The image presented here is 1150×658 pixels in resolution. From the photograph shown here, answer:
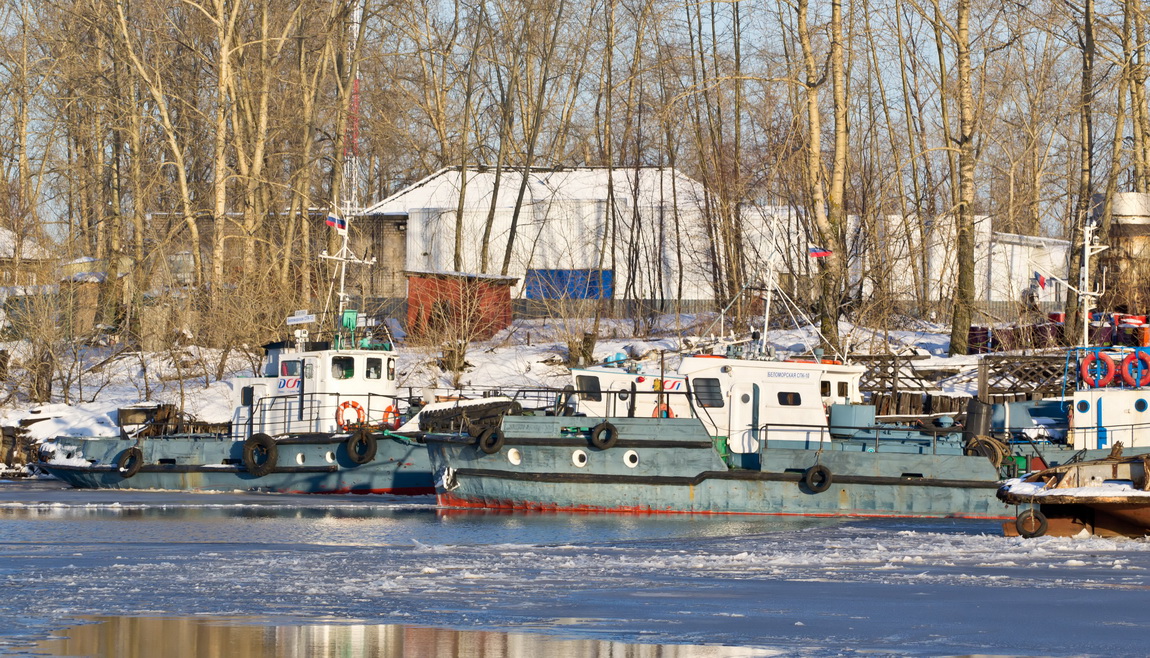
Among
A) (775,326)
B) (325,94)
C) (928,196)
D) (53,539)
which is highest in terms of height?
(325,94)

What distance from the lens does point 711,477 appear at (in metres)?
22.5

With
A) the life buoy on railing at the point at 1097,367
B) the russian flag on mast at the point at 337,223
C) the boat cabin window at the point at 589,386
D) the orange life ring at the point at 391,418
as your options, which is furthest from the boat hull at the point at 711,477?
the russian flag on mast at the point at 337,223

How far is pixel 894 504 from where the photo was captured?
22.7 m

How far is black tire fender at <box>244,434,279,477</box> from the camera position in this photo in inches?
1071

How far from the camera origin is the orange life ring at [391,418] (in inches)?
1073

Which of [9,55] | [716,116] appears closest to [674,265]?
[716,116]

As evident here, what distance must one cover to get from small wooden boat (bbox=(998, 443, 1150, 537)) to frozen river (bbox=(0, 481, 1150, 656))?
49cm

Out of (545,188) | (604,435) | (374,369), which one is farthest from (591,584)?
(545,188)

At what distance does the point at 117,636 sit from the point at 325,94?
38.4m

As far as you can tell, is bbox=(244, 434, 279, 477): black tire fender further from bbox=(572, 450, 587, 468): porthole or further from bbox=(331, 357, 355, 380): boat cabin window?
bbox=(572, 450, 587, 468): porthole

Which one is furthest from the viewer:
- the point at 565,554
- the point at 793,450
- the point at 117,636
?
the point at 793,450

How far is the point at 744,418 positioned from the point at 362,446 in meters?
7.56

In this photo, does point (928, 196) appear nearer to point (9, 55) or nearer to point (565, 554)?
point (9, 55)

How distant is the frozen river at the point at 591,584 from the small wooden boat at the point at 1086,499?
0.49 meters
